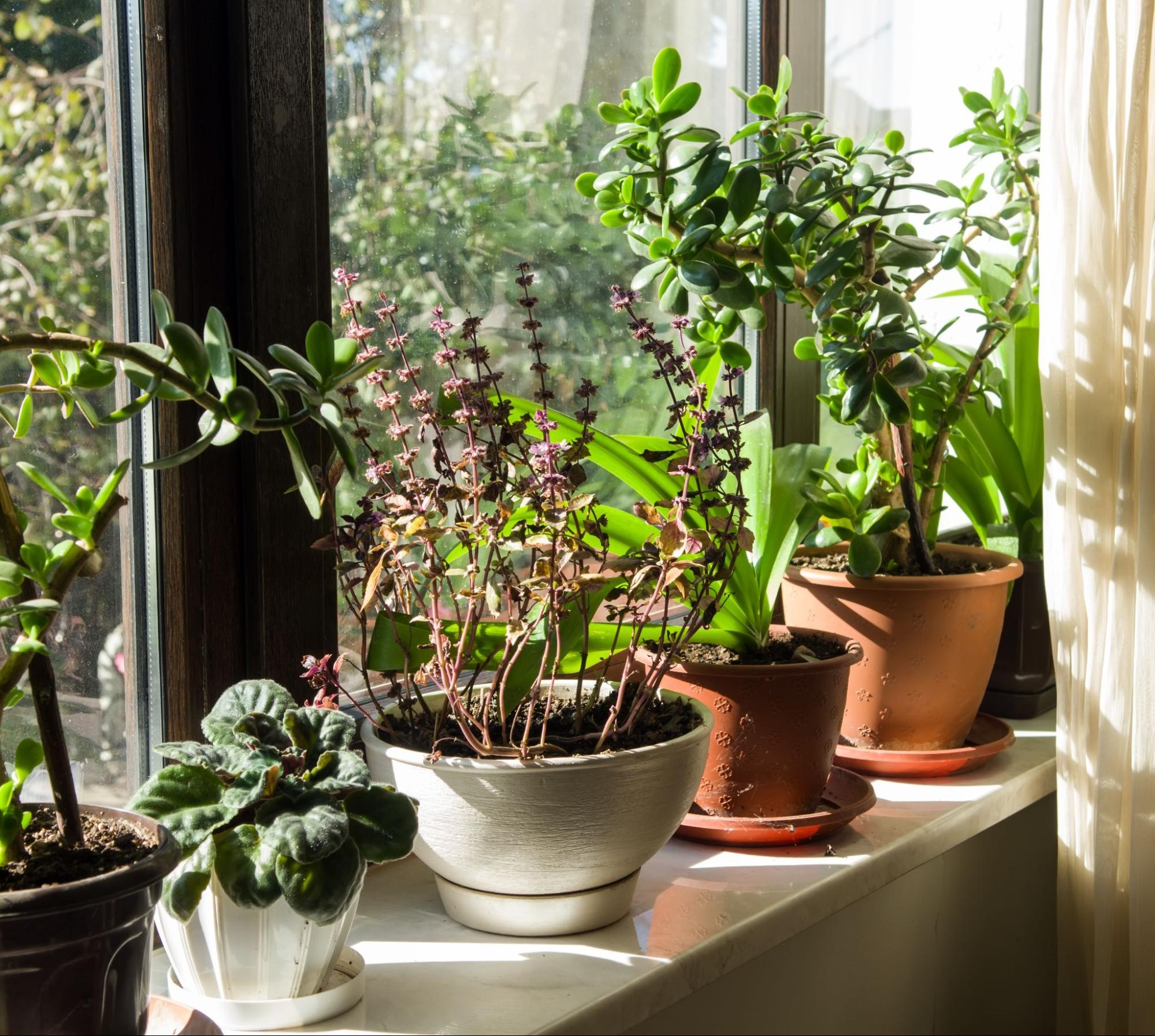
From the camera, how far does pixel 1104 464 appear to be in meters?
1.29

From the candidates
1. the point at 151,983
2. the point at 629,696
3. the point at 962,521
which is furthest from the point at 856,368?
the point at 962,521

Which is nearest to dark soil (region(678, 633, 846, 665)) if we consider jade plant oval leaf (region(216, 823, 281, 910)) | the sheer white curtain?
→ the sheer white curtain

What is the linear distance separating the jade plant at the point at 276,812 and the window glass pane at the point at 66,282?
139mm

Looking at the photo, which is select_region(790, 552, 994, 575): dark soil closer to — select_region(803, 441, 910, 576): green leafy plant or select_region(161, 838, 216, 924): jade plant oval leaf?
select_region(803, 441, 910, 576): green leafy plant

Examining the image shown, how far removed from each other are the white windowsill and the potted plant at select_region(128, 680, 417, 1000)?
9 cm

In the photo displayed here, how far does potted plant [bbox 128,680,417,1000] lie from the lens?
741 millimetres

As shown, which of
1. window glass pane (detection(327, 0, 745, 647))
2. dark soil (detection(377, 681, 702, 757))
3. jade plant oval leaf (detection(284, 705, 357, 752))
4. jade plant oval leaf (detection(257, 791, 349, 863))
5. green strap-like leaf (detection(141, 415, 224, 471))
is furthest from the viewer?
window glass pane (detection(327, 0, 745, 647))

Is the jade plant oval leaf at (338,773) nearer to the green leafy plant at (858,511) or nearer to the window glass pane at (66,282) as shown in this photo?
the window glass pane at (66,282)

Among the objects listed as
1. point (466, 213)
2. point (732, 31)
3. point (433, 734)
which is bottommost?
point (433, 734)

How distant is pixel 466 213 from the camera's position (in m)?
1.18

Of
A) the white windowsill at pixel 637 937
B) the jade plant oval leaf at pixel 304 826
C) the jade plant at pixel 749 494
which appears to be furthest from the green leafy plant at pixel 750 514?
the jade plant oval leaf at pixel 304 826

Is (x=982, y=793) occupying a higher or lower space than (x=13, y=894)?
lower

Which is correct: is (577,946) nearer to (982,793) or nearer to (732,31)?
(982,793)

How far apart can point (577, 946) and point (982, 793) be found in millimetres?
605
